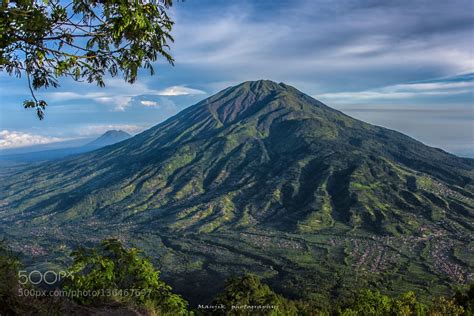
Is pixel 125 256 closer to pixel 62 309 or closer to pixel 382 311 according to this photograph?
pixel 62 309

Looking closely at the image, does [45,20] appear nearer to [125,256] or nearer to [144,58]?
[144,58]

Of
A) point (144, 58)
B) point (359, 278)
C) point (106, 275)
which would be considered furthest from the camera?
point (359, 278)

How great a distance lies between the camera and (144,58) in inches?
544

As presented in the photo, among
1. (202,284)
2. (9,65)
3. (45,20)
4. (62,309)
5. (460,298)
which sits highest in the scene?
(45,20)

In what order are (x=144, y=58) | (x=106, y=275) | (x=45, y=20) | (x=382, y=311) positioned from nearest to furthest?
(x=45, y=20) < (x=144, y=58) < (x=106, y=275) < (x=382, y=311)

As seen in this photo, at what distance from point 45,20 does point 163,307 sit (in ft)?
37.8

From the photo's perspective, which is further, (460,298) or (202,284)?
(202,284)

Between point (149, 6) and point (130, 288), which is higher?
point (149, 6)

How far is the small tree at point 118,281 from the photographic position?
49.0ft

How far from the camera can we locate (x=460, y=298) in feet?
174

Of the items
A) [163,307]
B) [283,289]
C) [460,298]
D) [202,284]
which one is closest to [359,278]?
[283,289]

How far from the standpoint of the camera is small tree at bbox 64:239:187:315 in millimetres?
14938

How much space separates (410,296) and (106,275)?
158ft

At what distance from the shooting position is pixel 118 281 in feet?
52.8
